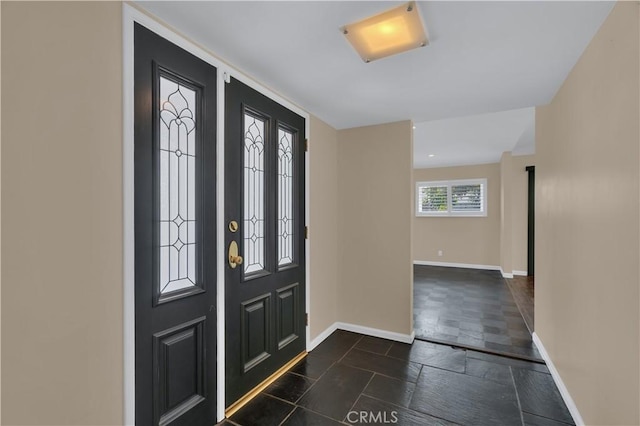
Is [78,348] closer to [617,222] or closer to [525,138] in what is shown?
[617,222]

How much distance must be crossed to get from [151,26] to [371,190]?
7.56ft

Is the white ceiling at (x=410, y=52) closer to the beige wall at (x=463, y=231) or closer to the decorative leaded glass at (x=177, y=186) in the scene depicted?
the decorative leaded glass at (x=177, y=186)

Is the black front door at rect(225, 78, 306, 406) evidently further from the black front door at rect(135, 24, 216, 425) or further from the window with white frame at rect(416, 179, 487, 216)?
the window with white frame at rect(416, 179, 487, 216)

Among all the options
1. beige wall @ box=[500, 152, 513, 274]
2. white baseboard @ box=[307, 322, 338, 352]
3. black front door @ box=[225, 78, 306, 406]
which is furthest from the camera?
beige wall @ box=[500, 152, 513, 274]

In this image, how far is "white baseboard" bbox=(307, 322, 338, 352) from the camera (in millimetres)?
2748

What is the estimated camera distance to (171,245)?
1.54 m

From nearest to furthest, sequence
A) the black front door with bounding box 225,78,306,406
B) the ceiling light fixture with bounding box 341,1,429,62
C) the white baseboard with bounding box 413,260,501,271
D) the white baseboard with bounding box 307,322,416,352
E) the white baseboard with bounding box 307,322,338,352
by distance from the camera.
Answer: the ceiling light fixture with bounding box 341,1,429,62
the black front door with bounding box 225,78,306,406
the white baseboard with bounding box 307,322,338,352
the white baseboard with bounding box 307,322,416,352
the white baseboard with bounding box 413,260,501,271

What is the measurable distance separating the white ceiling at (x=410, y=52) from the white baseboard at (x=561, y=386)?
7.07ft

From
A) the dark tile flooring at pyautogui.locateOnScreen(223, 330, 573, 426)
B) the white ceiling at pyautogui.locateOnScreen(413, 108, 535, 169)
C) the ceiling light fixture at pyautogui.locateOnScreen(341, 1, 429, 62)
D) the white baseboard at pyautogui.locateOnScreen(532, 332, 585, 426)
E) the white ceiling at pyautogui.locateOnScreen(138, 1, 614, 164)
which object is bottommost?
the dark tile flooring at pyautogui.locateOnScreen(223, 330, 573, 426)

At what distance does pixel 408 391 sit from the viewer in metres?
2.12

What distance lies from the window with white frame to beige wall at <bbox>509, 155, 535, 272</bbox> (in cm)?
79

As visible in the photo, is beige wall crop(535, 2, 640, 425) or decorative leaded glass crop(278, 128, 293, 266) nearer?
beige wall crop(535, 2, 640, 425)

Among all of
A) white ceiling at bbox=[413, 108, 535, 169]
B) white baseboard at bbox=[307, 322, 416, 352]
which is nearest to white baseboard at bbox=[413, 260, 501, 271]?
white ceiling at bbox=[413, 108, 535, 169]

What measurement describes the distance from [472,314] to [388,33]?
11.6ft
